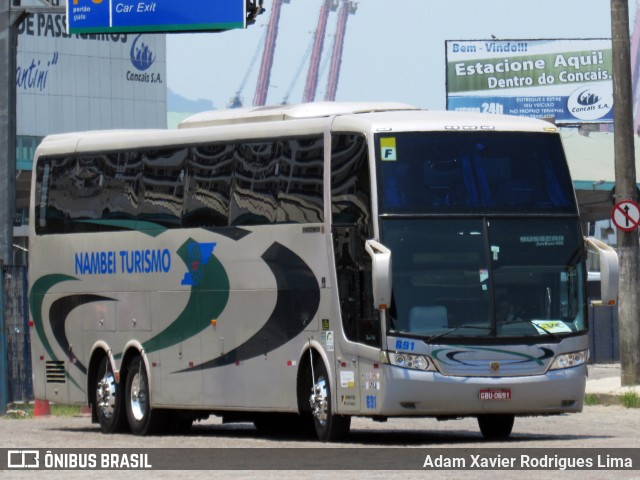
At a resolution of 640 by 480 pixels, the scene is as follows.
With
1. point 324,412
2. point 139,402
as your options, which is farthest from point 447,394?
point 139,402

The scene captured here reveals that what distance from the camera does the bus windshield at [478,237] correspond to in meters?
19.0

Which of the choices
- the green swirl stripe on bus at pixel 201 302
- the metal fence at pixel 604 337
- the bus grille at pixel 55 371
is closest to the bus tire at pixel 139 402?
the green swirl stripe on bus at pixel 201 302

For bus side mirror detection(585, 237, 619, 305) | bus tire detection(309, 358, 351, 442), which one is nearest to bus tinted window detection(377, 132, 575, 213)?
bus side mirror detection(585, 237, 619, 305)

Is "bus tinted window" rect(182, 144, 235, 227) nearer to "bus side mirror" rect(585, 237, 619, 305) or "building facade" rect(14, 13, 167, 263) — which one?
"bus side mirror" rect(585, 237, 619, 305)

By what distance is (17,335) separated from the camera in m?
28.3

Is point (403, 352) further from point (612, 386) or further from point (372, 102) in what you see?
point (612, 386)

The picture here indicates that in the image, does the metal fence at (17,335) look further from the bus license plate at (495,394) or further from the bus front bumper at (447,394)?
the bus license plate at (495,394)

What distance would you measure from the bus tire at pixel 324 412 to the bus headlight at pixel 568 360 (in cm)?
225

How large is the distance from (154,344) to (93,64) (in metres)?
95.9

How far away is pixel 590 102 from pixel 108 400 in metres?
45.3

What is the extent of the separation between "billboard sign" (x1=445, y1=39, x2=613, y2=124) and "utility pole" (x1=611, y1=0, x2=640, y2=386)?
36.5m

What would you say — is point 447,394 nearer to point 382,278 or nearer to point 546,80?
point 382,278

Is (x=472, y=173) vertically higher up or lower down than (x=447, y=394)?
higher up


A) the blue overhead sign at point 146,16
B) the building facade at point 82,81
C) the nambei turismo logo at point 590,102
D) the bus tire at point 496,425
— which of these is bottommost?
the bus tire at point 496,425
